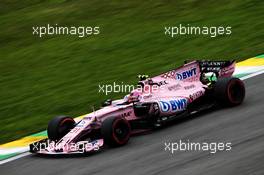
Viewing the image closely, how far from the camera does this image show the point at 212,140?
35.7 ft

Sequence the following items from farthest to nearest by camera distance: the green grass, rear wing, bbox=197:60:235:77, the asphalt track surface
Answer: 1. the green grass
2. rear wing, bbox=197:60:235:77
3. the asphalt track surface

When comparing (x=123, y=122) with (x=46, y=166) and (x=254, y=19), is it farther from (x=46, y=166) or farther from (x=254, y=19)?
(x=254, y=19)

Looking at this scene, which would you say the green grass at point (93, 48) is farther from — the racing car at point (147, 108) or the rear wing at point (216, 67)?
the rear wing at point (216, 67)

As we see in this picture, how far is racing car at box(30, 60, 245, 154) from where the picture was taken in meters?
11.2

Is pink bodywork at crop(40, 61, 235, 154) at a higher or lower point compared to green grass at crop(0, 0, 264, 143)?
lower

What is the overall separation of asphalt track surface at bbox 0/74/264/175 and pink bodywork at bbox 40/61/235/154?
261 mm

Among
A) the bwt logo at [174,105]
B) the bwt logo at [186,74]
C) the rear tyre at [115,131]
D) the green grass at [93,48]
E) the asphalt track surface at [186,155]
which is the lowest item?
the asphalt track surface at [186,155]

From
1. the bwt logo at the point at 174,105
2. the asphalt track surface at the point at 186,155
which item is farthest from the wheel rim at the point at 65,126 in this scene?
the bwt logo at the point at 174,105

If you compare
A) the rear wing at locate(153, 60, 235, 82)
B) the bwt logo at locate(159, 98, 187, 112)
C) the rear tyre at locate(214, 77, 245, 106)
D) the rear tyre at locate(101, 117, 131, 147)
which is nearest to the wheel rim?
the rear tyre at locate(101, 117, 131, 147)

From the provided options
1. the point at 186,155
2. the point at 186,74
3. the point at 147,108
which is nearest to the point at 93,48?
the point at 186,74

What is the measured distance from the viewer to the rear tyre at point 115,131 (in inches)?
434

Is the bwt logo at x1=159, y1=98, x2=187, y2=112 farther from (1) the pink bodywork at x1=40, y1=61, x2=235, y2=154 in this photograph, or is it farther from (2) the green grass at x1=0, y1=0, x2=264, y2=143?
(2) the green grass at x1=0, y1=0, x2=264, y2=143

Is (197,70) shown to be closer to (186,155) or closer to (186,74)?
(186,74)

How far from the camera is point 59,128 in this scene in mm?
11773
